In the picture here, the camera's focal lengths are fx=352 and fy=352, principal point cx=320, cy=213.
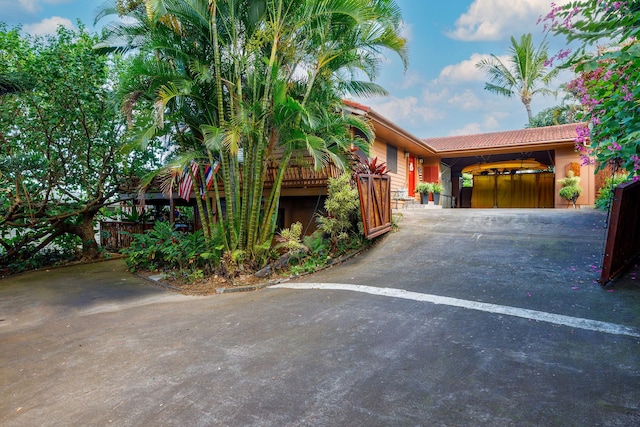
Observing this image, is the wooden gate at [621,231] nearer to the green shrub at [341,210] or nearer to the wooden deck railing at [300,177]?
the green shrub at [341,210]

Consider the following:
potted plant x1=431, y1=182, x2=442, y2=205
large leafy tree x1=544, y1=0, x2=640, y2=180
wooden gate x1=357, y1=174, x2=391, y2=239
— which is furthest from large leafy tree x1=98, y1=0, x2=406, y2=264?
potted plant x1=431, y1=182, x2=442, y2=205

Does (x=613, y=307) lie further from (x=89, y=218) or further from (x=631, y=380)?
(x=89, y=218)

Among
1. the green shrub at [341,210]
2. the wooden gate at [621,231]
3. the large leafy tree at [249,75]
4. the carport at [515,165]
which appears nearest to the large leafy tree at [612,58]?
the wooden gate at [621,231]

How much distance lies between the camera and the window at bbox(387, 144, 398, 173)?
13.6 metres

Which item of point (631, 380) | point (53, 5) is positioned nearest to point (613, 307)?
point (631, 380)

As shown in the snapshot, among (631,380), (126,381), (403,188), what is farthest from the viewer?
(403,188)

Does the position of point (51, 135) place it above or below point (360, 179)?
above

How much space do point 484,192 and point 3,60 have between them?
1947 cm

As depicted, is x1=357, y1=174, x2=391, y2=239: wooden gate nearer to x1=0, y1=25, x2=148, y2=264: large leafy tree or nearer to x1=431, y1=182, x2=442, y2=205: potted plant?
x1=0, y1=25, x2=148, y2=264: large leafy tree

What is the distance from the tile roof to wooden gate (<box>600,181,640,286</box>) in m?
8.76

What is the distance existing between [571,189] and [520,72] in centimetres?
1209

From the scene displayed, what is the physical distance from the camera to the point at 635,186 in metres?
4.98

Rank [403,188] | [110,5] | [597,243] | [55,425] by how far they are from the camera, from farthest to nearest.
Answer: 1. [403,188]
2. [110,5]
3. [597,243]
4. [55,425]

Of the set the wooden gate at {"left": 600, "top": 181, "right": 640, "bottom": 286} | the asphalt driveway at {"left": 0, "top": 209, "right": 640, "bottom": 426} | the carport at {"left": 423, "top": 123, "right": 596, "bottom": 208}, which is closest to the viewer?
the asphalt driveway at {"left": 0, "top": 209, "right": 640, "bottom": 426}
